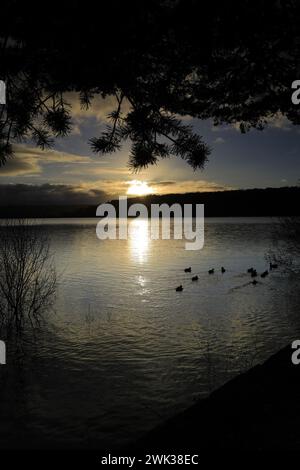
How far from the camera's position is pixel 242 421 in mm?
4617

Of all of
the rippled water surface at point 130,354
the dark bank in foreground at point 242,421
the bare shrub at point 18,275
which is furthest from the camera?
the bare shrub at point 18,275

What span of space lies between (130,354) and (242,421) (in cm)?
1211

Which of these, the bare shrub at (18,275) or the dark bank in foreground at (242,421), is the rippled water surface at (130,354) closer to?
the bare shrub at (18,275)

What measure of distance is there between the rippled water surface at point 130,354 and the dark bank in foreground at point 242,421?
5.46 metres

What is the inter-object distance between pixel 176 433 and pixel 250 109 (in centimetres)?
724

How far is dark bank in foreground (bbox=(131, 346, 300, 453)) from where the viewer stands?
4215 mm

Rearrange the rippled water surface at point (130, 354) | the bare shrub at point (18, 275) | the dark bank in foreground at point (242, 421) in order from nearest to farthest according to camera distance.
Answer: the dark bank in foreground at point (242, 421), the rippled water surface at point (130, 354), the bare shrub at point (18, 275)

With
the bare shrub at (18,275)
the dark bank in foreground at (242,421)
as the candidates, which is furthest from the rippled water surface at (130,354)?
the dark bank in foreground at (242,421)

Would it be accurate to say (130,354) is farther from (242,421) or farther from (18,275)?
(242,421)

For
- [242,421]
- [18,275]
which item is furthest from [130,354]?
[242,421]

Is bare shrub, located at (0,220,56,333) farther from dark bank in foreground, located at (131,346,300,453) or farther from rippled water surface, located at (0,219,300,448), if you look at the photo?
dark bank in foreground, located at (131,346,300,453)

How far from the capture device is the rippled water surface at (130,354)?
10.7 meters

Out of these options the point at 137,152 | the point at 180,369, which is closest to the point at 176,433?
the point at 137,152

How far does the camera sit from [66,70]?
408cm
